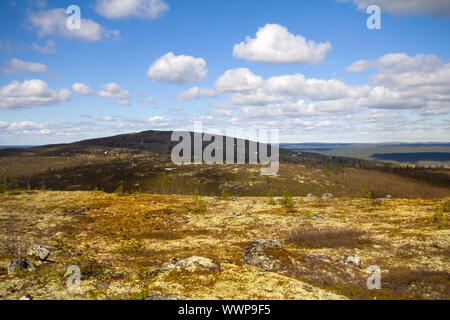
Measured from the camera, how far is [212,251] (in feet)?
124

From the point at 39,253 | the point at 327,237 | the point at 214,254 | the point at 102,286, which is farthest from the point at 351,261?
the point at 39,253

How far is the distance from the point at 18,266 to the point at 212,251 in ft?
Result: 72.5

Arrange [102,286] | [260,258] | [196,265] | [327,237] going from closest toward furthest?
[102,286]
[196,265]
[260,258]
[327,237]

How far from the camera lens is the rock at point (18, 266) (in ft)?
73.4

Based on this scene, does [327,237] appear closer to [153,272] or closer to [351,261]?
[351,261]

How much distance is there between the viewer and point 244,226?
57781 millimetres

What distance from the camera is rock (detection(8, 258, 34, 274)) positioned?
73.4 ft

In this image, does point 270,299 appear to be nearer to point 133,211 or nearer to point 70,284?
point 70,284

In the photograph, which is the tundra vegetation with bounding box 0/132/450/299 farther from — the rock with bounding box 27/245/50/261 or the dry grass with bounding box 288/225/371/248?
the rock with bounding box 27/245/50/261

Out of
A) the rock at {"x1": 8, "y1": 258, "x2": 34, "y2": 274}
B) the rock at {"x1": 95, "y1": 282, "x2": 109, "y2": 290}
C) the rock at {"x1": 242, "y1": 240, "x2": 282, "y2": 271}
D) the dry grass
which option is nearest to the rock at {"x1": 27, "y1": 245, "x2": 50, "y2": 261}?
the rock at {"x1": 8, "y1": 258, "x2": 34, "y2": 274}

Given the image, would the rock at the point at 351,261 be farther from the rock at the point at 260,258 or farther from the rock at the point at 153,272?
the rock at the point at 153,272

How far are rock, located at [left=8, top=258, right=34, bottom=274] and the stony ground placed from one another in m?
0.57

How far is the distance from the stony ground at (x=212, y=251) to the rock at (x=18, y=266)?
0.57m

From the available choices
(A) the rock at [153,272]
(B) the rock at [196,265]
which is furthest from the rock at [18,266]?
(B) the rock at [196,265]
